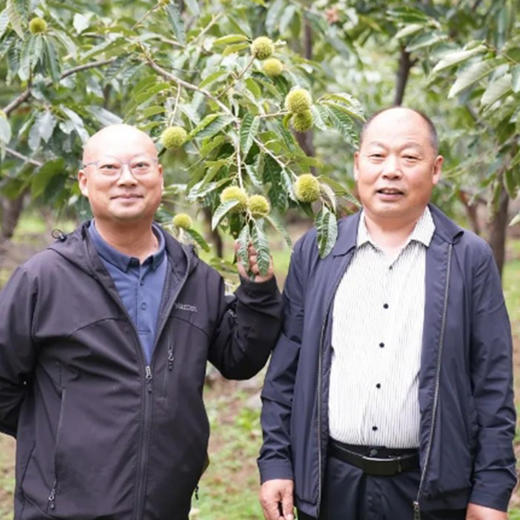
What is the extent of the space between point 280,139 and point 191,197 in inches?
13.5

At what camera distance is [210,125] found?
2391mm

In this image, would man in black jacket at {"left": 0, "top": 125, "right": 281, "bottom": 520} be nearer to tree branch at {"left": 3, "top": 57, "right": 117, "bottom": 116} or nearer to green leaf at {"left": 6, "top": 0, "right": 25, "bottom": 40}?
green leaf at {"left": 6, "top": 0, "right": 25, "bottom": 40}

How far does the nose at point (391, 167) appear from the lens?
2.13 m

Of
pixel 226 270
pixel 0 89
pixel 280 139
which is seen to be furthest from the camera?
pixel 0 89

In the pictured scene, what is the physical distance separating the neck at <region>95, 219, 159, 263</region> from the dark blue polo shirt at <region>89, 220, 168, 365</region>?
20 mm

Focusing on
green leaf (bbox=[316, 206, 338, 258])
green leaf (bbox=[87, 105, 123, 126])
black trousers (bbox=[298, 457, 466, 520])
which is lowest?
black trousers (bbox=[298, 457, 466, 520])

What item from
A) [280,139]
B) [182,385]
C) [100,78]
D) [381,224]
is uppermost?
[100,78]

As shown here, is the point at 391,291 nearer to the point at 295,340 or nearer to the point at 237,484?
the point at 295,340

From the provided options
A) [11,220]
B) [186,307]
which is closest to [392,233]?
[186,307]

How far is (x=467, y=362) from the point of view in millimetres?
2139

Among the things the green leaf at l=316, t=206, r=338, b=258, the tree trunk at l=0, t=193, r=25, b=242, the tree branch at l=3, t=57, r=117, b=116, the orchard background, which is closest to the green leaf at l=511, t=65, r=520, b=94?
the orchard background

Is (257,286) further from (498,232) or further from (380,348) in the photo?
(498,232)

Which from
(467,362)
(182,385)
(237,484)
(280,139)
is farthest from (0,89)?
(467,362)

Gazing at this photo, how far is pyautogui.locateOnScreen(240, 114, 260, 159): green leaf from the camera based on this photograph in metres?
2.29
